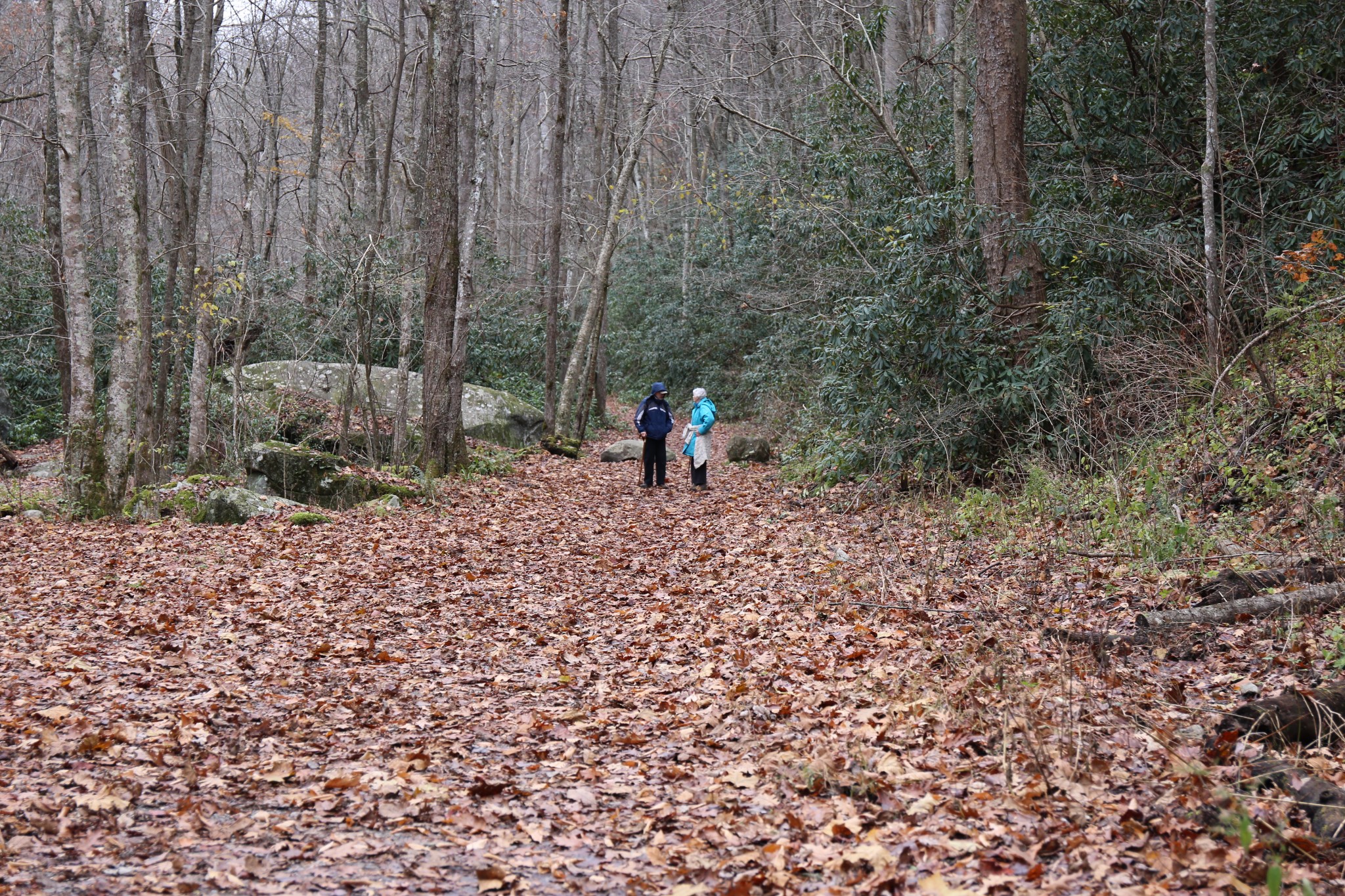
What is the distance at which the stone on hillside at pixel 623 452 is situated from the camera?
20.3 metres

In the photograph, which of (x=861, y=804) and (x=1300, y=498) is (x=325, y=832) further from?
(x=1300, y=498)

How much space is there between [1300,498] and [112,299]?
25.1 m

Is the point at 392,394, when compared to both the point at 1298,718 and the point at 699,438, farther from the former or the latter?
the point at 1298,718

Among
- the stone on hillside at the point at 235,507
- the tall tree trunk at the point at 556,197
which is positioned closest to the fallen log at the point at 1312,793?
the stone on hillside at the point at 235,507

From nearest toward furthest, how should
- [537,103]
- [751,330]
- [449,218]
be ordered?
1. [449,218]
2. [751,330]
3. [537,103]

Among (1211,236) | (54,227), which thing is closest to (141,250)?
(54,227)

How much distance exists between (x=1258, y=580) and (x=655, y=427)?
10.5 metres

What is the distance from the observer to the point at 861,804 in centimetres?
401

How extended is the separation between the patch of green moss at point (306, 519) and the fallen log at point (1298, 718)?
32.7 ft

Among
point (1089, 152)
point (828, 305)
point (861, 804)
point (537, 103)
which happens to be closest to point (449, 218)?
point (828, 305)

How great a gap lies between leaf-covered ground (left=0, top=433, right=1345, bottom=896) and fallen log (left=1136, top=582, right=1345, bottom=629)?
6.1 inches

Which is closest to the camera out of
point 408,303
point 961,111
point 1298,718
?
point 1298,718

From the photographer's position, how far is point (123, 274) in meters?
11.9

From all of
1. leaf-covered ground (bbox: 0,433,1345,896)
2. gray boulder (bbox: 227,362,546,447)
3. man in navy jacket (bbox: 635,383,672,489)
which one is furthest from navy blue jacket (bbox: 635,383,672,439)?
leaf-covered ground (bbox: 0,433,1345,896)
